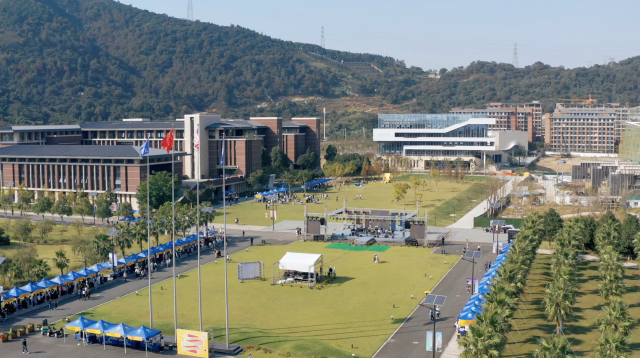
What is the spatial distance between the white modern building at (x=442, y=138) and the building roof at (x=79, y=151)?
8239 cm

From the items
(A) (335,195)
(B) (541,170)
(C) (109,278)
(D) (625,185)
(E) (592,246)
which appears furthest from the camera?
(B) (541,170)

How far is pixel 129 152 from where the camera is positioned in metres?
94.0

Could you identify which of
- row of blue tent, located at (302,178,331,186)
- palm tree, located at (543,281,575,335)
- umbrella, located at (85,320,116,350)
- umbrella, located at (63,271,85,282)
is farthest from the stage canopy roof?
row of blue tent, located at (302,178,331,186)

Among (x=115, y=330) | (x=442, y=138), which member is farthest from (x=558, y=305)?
(x=442, y=138)

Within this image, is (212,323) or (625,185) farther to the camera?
(625,185)

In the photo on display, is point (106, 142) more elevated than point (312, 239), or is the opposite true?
point (106, 142)

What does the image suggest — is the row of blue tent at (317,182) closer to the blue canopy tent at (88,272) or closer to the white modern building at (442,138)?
the white modern building at (442,138)

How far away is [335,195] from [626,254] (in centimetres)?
A: 5750

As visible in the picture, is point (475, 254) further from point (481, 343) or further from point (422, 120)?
point (422, 120)

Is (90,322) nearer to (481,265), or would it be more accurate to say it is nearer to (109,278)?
(109,278)

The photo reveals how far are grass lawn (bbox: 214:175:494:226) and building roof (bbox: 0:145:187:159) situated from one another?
14.7 metres

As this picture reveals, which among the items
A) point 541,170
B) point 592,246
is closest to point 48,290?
point 592,246

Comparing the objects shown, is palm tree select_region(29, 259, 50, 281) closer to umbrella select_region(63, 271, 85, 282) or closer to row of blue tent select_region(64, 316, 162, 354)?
umbrella select_region(63, 271, 85, 282)

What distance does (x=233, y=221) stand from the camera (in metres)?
86.7
